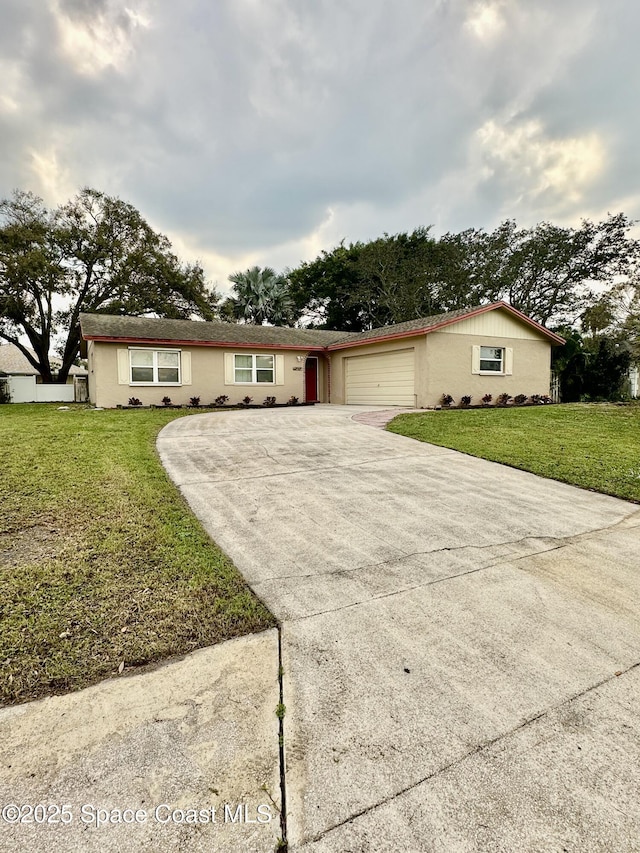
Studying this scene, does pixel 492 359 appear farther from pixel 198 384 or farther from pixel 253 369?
pixel 198 384

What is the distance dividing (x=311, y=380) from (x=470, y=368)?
6898mm

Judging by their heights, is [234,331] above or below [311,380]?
above

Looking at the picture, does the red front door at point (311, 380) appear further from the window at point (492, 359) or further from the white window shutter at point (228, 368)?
the window at point (492, 359)

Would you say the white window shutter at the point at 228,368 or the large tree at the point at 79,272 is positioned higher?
the large tree at the point at 79,272

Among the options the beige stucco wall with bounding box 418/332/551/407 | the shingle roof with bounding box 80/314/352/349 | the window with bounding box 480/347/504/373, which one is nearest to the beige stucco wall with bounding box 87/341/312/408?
the shingle roof with bounding box 80/314/352/349

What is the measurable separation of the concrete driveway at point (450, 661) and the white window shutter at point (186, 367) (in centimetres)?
1112

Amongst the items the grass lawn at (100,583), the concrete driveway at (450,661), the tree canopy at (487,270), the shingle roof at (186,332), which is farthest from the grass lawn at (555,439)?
the tree canopy at (487,270)

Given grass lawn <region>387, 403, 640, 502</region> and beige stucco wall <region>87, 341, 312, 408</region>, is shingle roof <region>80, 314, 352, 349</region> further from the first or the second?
grass lawn <region>387, 403, 640, 502</region>

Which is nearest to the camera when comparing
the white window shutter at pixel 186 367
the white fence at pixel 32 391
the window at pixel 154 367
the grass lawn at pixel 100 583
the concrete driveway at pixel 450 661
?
the concrete driveway at pixel 450 661

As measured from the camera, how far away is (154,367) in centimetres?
1485

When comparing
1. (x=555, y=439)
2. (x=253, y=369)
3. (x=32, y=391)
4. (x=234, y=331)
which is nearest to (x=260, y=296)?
(x=234, y=331)

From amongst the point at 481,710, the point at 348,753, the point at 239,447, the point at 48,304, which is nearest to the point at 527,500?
the point at 481,710

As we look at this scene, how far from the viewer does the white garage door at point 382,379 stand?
1415 centimetres

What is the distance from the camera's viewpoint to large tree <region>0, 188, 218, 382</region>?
22125 millimetres
